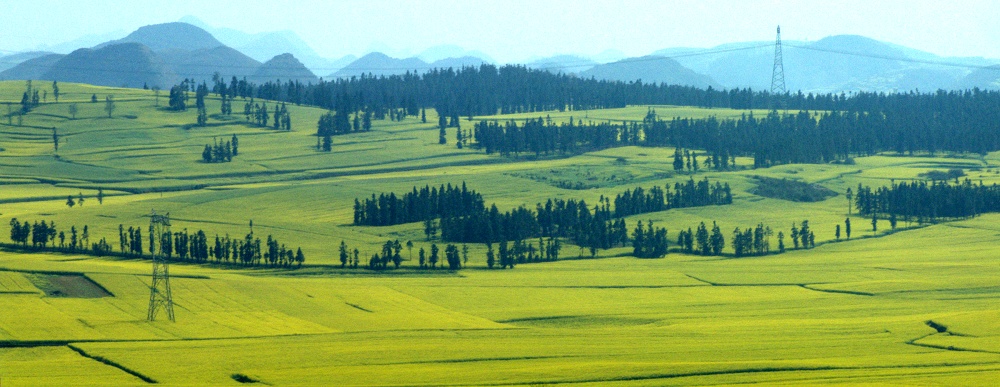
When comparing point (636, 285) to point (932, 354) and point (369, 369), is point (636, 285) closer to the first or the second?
point (932, 354)

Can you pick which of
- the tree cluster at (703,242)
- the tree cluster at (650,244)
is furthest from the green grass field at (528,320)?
the tree cluster at (703,242)

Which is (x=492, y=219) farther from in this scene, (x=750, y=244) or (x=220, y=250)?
(x=220, y=250)

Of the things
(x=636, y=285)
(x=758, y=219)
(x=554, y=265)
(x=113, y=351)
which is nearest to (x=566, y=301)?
(x=636, y=285)

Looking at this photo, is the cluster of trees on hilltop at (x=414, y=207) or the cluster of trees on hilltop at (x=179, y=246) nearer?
the cluster of trees on hilltop at (x=179, y=246)

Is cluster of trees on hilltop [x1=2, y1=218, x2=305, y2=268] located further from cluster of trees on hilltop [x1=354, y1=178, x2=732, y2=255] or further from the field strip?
the field strip

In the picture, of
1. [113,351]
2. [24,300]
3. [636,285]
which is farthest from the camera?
[636,285]

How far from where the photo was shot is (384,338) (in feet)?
346

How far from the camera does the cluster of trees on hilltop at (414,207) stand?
635 feet

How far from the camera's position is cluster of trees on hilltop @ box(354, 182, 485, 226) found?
19350cm

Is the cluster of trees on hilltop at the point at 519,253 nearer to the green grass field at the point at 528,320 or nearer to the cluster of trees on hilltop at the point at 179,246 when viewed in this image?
the green grass field at the point at 528,320

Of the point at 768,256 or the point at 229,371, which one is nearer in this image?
the point at 229,371

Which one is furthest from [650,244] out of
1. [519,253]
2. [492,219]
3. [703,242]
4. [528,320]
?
[528,320]

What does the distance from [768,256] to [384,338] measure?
7980 cm

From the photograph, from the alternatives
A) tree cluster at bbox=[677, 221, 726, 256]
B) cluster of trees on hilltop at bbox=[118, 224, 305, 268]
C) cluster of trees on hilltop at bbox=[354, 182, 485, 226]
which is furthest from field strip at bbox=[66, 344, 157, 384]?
tree cluster at bbox=[677, 221, 726, 256]
